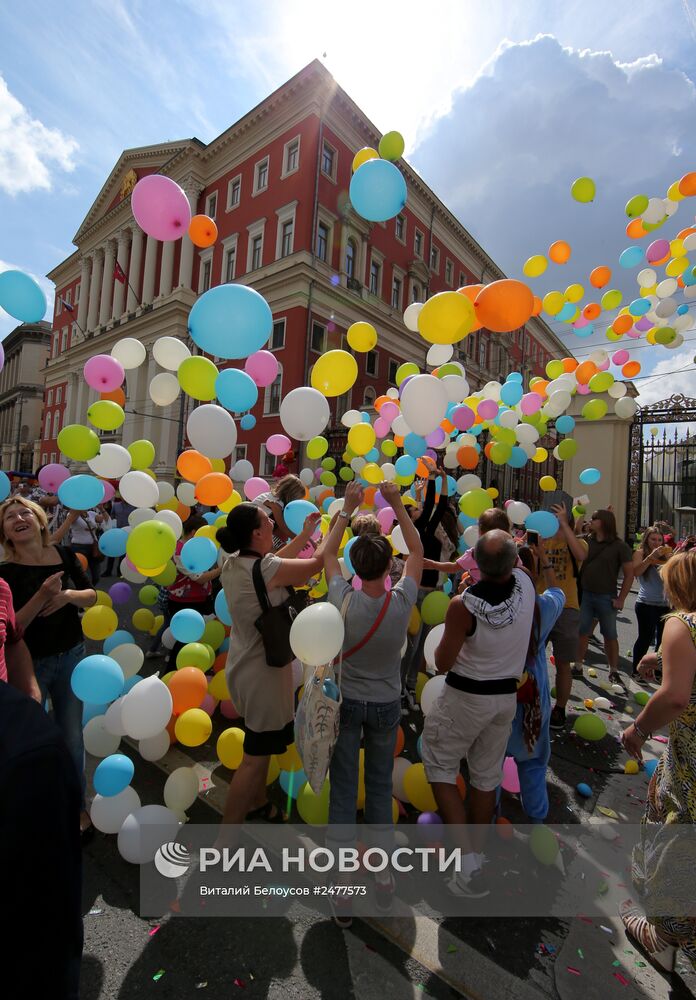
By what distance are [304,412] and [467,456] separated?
2.37 m

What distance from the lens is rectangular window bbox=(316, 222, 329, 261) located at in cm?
1977

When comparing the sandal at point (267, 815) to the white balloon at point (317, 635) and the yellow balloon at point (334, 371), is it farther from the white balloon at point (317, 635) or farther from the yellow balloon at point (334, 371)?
the yellow balloon at point (334, 371)

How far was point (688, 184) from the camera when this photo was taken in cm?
452

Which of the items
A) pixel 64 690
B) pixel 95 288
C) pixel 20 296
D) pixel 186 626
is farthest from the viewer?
pixel 95 288

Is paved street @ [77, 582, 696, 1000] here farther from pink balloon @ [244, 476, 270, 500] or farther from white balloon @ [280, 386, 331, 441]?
white balloon @ [280, 386, 331, 441]

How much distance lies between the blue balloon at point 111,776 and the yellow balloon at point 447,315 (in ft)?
9.50

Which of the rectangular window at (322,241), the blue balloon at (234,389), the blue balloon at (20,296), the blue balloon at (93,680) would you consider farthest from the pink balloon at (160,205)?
the rectangular window at (322,241)

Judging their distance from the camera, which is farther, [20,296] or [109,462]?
[109,462]

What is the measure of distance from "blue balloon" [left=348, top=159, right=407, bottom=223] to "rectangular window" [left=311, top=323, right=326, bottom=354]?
1676 centimetres

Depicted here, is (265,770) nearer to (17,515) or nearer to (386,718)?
(386,718)

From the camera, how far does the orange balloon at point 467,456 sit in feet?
17.6

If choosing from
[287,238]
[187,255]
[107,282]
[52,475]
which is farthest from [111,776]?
[107,282]

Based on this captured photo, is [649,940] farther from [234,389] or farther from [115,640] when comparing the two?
[234,389]

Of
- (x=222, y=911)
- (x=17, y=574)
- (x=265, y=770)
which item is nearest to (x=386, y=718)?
(x=265, y=770)
